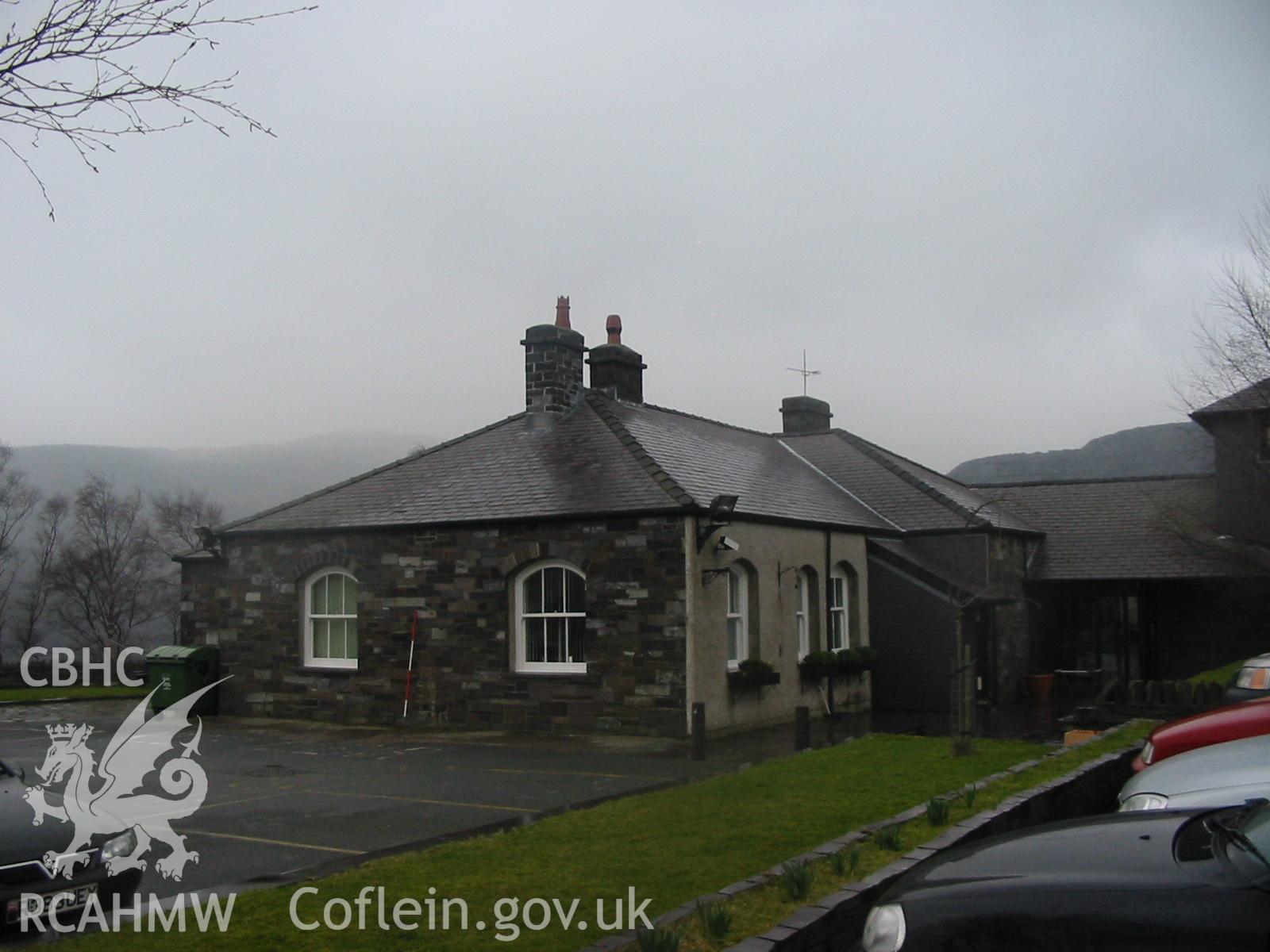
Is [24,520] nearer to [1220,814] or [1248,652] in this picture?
[1248,652]

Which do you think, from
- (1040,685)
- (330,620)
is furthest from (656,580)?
(1040,685)

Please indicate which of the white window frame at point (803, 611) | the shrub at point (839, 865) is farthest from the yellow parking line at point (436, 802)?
the white window frame at point (803, 611)

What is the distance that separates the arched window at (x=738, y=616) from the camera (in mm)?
18516

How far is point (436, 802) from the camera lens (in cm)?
1121

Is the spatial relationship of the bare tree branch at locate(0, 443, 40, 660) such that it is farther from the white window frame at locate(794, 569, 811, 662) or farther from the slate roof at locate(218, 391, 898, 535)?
the white window frame at locate(794, 569, 811, 662)

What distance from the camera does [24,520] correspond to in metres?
70.8

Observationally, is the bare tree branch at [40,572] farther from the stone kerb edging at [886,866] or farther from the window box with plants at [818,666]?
the stone kerb edging at [886,866]

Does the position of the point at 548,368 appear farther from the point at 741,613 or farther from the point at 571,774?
the point at 571,774

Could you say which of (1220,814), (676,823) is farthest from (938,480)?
(1220,814)

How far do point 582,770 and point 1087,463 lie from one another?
Answer: 6554cm

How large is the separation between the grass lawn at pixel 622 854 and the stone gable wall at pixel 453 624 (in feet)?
16.8

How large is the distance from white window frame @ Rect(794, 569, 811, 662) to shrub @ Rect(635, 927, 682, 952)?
15.3m

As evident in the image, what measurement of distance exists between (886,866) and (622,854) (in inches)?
81.0

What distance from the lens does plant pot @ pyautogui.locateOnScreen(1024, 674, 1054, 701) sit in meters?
25.2
